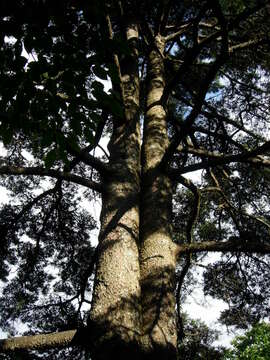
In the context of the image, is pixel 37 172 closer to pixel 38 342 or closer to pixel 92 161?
pixel 92 161

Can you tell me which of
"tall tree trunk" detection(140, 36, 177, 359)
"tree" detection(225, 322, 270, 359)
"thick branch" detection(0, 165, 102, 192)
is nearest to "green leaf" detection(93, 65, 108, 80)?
"thick branch" detection(0, 165, 102, 192)

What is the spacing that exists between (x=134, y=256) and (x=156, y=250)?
0.19 meters

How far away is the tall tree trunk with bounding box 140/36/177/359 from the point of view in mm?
2038

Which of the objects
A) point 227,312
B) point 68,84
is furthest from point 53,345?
point 227,312

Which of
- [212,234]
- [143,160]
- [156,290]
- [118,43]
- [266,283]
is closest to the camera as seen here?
[118,43]

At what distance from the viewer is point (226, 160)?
2600 mm

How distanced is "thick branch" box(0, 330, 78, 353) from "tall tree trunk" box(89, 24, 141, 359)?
15cm

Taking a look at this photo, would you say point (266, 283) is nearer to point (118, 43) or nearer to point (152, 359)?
point (152, 359)

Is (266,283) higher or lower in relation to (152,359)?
Result: higher

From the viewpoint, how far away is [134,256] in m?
2.38

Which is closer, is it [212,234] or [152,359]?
[152,359]

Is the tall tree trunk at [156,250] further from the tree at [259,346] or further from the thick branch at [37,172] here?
the tree at [259,346]

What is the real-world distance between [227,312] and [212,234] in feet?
4.79

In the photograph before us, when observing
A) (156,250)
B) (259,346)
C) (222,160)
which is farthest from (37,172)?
(259,346)
